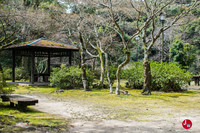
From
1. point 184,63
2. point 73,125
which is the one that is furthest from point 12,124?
point 184,63

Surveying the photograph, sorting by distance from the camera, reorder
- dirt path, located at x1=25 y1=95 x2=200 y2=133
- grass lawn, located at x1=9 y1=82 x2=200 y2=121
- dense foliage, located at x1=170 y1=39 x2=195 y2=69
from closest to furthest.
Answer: dirt path, located at x1=25 y1=95 x2=200 y2=133, grass lawn, located at x1=9 y1=82 x2=200 y2=121, dense foliage, located at x1=170 y1=39 x2=195 y2=69

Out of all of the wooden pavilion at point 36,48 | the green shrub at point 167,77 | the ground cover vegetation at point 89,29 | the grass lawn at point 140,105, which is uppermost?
the ground cover vegetation at point 89,29

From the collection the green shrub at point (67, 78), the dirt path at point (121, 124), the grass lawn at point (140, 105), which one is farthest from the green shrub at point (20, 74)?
the dirt path at point (121, 124)

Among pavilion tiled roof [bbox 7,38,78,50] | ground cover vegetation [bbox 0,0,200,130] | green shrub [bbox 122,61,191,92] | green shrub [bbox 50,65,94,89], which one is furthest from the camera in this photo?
pavilion tiled roof [bbox 7,38,78,50]

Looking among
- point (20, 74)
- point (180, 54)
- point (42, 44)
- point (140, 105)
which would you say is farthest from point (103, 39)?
point (140, 105)

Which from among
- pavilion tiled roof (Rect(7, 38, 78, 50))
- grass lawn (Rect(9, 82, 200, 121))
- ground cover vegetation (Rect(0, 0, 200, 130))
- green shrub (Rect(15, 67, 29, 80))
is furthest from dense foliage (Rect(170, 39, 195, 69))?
green shrub (Rect(15, 67, 29, 80))

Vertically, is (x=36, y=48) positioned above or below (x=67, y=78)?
above

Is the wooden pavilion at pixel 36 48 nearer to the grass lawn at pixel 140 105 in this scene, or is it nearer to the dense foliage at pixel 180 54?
the grass lawn at pixel 140 105

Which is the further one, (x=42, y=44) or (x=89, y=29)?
(x=89, y=29)

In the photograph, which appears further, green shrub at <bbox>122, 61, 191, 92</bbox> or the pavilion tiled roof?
the pavilion tiled roof

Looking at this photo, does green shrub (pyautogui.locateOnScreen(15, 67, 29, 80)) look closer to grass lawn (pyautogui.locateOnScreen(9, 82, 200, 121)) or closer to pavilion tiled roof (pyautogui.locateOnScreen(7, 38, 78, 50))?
pavilion tiled roof (pyautogui.locateOnScreen(7, 38, 78, 50))

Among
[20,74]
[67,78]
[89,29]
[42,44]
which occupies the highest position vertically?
[89,29]

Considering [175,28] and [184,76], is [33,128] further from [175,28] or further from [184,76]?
[175,28]

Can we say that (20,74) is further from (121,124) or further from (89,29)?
(121,124)
